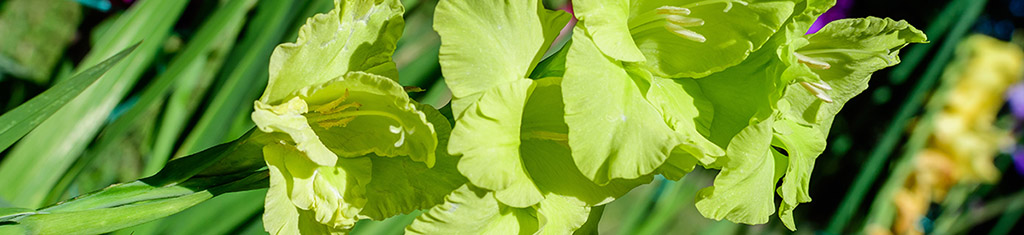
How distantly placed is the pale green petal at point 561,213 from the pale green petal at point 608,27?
0.08 m

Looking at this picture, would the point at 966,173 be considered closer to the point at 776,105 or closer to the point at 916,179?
the point at 916,179

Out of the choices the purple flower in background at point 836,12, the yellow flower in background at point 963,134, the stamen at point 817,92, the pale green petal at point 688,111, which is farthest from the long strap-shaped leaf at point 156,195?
the yellow flower in background at point 963,134

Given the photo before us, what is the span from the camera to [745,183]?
427mm

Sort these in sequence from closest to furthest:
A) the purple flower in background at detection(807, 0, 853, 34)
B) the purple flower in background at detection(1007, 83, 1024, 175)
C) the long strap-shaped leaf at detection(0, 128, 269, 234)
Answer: the long strap-shaped leaf at detection(0, 128, 269, 234)
the purple flower in background at detection(807, 0, 853, 34)
the purple flower in background at detection(1007, 83, 1024, 175)

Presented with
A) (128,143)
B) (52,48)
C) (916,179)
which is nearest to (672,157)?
(128,143)

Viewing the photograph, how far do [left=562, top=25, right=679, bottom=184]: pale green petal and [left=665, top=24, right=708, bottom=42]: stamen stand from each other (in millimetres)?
58

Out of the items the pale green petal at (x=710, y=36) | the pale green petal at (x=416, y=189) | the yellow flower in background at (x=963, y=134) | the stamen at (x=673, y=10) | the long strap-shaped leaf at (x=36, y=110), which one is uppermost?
the long strap-shaped leaf at (x=36, y=110)

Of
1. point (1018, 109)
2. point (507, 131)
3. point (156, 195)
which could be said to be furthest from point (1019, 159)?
point (156, 195)

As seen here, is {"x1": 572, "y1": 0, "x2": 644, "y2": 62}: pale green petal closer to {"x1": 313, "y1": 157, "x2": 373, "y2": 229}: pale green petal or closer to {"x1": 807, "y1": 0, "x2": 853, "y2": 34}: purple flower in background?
{"x1": 313, "y1": 157, "x2": 373, "y2": 229}: pale green petal

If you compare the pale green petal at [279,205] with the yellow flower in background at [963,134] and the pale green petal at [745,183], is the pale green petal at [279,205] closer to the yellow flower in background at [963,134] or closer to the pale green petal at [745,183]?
the pale green petal at [745,183]

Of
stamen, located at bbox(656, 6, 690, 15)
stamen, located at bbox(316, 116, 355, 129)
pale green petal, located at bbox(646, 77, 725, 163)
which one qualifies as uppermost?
stamen, located at bbox(316, 116, 355, 129)

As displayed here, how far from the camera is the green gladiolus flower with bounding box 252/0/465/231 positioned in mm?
350

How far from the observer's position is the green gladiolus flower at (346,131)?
1.15ft

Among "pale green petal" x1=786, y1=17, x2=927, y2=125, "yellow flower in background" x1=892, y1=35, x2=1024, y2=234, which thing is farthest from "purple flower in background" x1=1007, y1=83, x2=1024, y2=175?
"pale green petal" x1=786, y1=17, x2=927, y2=125
